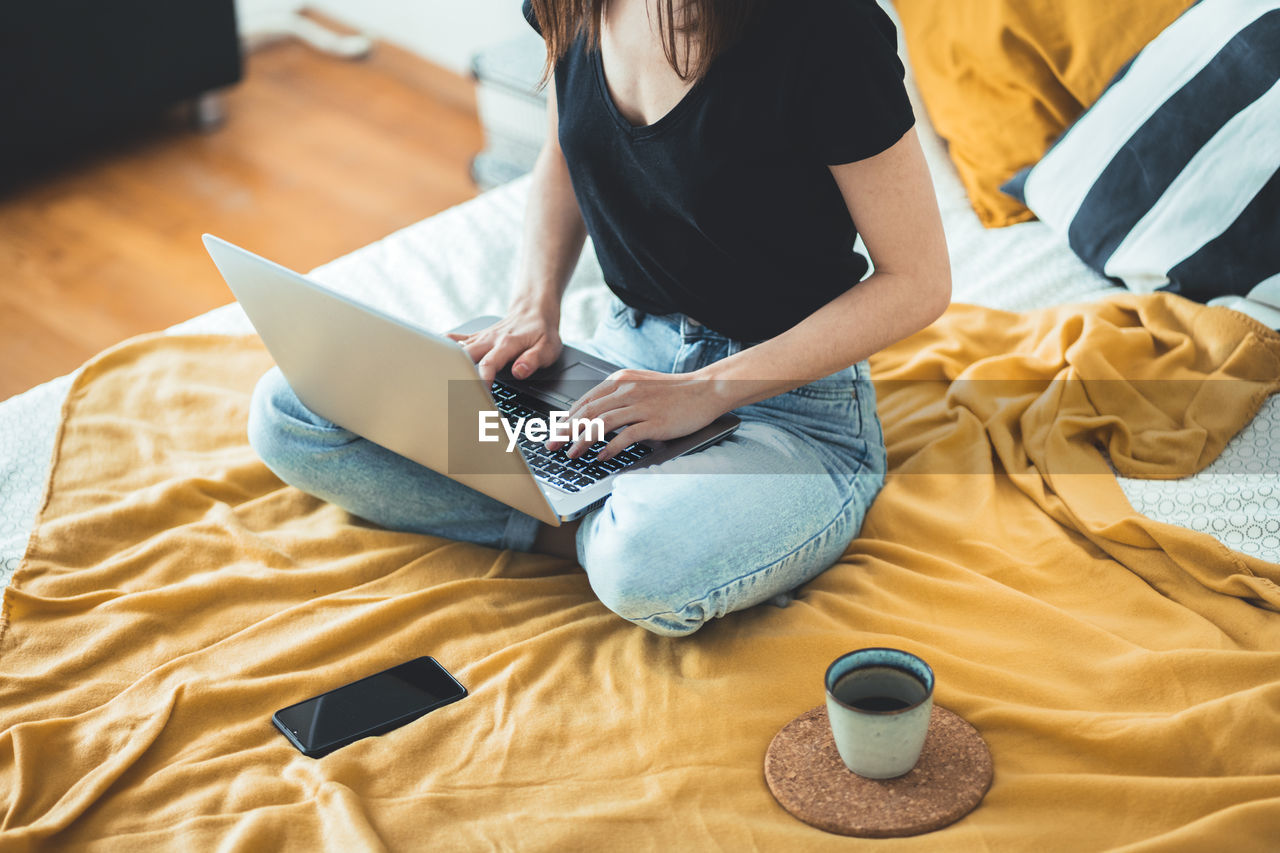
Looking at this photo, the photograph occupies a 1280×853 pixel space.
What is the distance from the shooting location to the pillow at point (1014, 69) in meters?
1.61

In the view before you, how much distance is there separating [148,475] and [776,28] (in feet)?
2.81

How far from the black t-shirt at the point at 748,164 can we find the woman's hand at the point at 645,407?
12 centimetres

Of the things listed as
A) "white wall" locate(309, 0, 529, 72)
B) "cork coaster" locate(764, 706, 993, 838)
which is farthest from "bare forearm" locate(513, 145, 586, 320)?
"white wall" locate(309, 0, 529, 72)

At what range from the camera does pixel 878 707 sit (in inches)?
36.9

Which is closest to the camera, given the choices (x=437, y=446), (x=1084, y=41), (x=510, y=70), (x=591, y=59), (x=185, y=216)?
(x=437, y=446)

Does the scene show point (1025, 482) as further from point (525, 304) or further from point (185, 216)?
point (185, 216)

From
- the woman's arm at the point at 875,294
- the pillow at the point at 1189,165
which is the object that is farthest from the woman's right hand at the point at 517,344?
the pillow at the point at 1189,165

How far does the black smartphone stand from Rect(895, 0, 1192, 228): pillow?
42.4 inches

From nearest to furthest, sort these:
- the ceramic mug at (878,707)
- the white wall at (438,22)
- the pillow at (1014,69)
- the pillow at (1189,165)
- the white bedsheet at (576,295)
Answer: the ceramic mug at (878,707) < the white bedsheet at (576,295) < the pillow at (1189,165) < the pillow at (1014,69) < the white wall at (438,22)

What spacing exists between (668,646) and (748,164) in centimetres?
46

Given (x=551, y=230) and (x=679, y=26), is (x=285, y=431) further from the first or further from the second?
(x=679, y=26)

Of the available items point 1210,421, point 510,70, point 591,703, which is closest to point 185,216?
point 510,70

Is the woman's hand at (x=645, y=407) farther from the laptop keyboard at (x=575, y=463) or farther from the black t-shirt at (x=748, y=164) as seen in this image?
the black t-shirt at (x=748, y=164)

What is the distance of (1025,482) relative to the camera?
125 centimetres
